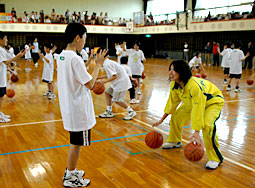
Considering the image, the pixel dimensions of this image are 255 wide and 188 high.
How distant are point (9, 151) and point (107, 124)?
2120 mm

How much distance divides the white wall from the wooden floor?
78.5ft

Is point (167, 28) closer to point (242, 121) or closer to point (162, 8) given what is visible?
point (162, 8)

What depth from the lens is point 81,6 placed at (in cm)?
3070

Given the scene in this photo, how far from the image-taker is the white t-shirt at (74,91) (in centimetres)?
285

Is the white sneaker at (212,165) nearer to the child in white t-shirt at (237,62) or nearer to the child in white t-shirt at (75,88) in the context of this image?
the child in white t-shirt at (75,88)

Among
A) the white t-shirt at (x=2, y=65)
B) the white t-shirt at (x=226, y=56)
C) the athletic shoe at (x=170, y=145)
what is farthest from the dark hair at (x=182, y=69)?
the white t-shirt at (x=226, y=56)

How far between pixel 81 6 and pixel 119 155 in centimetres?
2890

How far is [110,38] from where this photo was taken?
31.1 metres

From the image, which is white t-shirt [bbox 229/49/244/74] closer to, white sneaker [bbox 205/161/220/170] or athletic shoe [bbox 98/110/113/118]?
athletic shoe [bbox 98/110/113/118]

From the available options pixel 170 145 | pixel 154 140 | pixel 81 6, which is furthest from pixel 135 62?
pixel 81 6

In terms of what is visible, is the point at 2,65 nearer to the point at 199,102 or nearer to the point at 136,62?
the point at 199,102

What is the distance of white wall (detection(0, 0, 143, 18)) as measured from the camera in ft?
91.2

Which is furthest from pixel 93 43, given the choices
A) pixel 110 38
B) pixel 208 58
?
pixel 208 58

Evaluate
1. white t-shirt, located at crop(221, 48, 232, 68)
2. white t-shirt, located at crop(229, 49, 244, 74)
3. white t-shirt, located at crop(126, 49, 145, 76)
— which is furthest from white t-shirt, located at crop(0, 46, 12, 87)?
white t-shirt, located at crop(221, 48, 232, 68)
